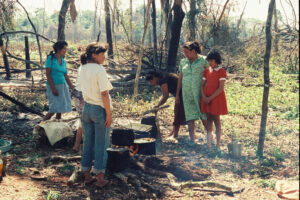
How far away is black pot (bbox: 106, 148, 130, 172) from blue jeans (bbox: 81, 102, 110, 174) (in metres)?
0.20

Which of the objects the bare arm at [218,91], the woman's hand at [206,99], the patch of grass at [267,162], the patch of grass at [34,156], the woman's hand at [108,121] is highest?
the bare arm at [218,91]

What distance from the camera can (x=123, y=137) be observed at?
187 inches

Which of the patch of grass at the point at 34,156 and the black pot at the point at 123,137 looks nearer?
the black pot at the point at 123,137

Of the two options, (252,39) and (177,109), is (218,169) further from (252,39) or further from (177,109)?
(252,39)

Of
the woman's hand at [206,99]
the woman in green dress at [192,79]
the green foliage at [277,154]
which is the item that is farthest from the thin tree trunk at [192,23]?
the green foliage at [277,154]

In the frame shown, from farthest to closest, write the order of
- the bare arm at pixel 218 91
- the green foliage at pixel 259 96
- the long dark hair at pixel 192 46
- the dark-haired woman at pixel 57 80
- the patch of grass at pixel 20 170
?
the green foliage at pixel 259 96 → the dark-haired woman at pixel 57 80 → the long dark hair at pixel 192 46 → the bare arm at pixel 218 91 → the patch of grass at pixel 20 170

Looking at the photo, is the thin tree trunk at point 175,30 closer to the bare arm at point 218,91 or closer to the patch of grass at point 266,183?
Result: the bare arm at point 218,91

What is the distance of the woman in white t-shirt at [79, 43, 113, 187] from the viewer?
3502 millimetres

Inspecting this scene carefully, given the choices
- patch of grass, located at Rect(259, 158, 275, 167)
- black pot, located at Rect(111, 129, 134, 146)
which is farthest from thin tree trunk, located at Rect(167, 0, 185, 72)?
patch of grass, located at Rect(259, 158, 275, 167)

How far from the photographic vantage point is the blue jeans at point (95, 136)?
A: 3645 millimetres

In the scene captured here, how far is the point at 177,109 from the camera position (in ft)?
18.9

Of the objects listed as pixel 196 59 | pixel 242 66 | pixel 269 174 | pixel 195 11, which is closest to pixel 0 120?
pixel 196 59

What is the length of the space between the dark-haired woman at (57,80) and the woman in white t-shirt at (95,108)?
5.76ft

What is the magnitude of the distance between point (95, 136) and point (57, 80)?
215cm
